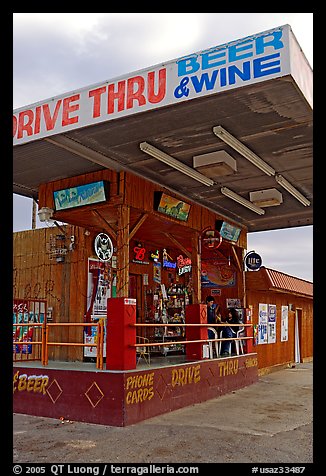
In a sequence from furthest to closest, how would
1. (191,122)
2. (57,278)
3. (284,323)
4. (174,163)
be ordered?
1. (284,323)
2. (57,278)
3. (174,163)
4. (191,122)

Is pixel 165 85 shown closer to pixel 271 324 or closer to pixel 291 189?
pixel 291 189

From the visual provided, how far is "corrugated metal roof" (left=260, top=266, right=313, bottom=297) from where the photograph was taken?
14203 mm

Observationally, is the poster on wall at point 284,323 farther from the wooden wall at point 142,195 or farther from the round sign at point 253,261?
the wooden wall at point 142,195

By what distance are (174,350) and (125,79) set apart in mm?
8263

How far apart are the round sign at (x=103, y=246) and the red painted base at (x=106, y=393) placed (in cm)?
334

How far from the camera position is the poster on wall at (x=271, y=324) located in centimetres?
1469

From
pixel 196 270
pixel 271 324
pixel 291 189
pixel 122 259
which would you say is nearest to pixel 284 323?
pixel 271 324

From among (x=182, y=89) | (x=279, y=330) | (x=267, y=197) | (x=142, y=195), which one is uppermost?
(x=182, y=89)

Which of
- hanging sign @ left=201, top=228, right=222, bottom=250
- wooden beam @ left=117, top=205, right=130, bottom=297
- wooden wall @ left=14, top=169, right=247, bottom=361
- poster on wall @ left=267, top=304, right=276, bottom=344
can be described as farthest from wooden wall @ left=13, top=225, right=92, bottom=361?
poster on wall @ left=267, top=304, right=276, bottom=344

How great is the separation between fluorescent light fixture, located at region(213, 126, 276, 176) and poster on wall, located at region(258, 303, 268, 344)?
19.1 ft

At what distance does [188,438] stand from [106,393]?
5.01 feet

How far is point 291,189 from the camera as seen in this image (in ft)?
35.2
